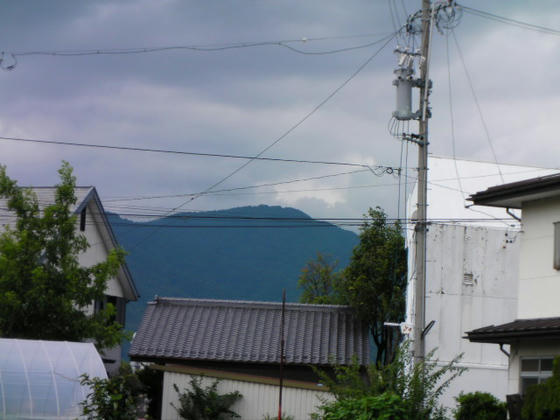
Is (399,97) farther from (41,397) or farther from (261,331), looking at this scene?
(261,331)

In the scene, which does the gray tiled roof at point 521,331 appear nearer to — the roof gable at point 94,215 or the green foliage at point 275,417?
the green foliage at point 275,417

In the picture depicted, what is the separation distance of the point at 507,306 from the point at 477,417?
912cm

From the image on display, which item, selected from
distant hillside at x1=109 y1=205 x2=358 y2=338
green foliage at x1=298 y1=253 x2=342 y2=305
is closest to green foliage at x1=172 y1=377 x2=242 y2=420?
green foliage at x1=298 y1=253 x2=342 y2=305

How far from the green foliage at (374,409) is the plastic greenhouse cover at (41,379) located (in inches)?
247

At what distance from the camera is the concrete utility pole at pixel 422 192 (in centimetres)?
1917

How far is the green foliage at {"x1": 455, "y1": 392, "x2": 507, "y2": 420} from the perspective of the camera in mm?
18859

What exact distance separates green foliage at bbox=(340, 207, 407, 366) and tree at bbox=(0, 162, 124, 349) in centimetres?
1170

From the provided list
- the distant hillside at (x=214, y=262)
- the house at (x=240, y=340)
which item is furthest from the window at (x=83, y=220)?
Result: the distant hillside at (x=214, y=262)

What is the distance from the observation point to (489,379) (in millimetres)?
26562

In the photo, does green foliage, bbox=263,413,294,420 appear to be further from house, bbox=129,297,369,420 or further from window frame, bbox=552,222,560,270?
window frame, bbox=552,222,560,270

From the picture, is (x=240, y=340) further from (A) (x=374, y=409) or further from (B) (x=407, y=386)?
(A) (x=374, y=409)

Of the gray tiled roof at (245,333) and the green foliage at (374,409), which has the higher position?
the gray tiled roof at (245,333)

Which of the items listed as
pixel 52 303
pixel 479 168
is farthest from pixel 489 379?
pixel 52 303

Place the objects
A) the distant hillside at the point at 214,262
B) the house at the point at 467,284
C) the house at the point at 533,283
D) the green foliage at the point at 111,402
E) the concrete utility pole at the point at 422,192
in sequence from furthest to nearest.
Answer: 1. the distant hillside at the point at 214,262
2. the house at the point at 467,284
3. the concrete utility pole at the point at 422,192
4. the house at the point at 533,283
5. the green foliage at the point at 111,402
